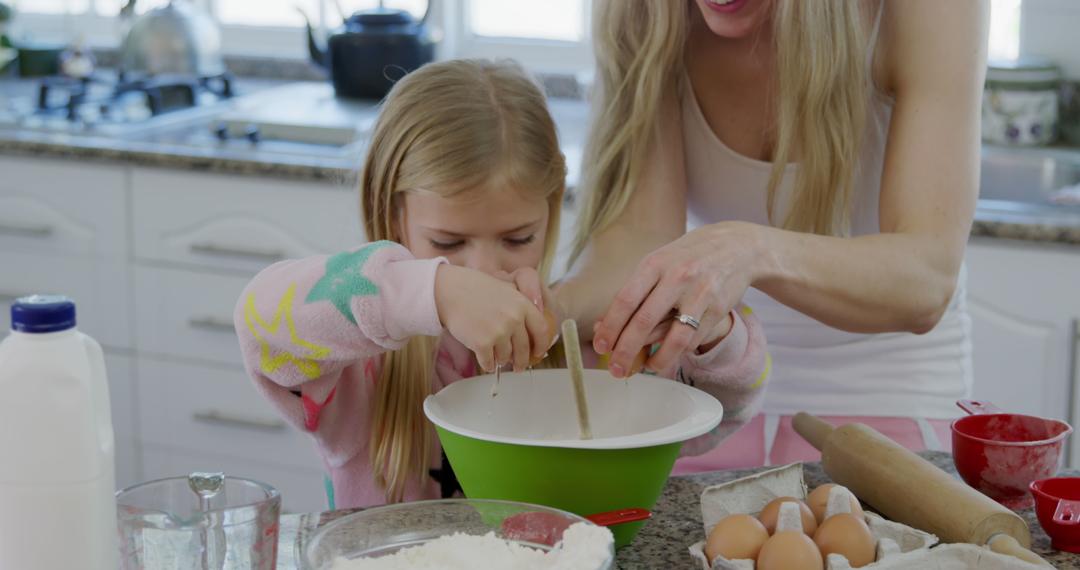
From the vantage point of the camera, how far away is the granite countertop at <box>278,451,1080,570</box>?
3.39 feet

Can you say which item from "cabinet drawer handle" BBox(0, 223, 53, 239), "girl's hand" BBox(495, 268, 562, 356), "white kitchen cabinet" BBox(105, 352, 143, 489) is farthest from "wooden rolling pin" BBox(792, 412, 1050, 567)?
"cabinet drawer handle" BBox(0, 223, 53, 239)

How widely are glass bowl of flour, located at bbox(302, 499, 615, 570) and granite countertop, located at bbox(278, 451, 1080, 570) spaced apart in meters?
0.08

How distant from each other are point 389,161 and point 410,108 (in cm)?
6

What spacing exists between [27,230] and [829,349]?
5.96ft

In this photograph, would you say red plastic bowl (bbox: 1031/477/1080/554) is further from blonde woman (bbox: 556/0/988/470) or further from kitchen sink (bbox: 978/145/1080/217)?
kitchen sink (bbox: 978/145/1080/217)

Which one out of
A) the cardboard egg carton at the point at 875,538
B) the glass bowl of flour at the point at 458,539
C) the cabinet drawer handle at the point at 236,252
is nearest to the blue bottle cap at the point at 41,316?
the glass bowl of flour at the point at 458,539

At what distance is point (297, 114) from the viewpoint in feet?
9.12

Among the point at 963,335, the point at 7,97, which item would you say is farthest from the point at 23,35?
the point at 963,335

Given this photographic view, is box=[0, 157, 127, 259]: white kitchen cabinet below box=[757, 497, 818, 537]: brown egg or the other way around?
below

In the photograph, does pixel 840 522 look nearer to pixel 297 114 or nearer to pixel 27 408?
pixel 27 408

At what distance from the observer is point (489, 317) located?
1.07m

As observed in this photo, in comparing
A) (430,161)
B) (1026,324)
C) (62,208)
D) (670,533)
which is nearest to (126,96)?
(62,208)

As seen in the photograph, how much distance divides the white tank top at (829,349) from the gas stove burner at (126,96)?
1.59 m

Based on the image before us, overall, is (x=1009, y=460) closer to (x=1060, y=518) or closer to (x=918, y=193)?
(x=1060, y=518)
